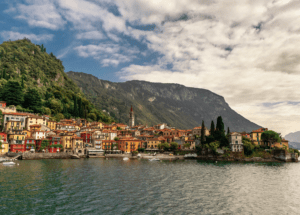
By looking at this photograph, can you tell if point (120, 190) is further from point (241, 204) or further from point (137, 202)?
point (241, 204)

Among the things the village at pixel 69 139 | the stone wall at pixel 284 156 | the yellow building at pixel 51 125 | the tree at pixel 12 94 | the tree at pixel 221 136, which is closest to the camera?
the village at pixel 69 139

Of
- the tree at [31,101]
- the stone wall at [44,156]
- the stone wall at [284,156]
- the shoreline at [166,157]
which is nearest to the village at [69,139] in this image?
the stone wall at [44,156]

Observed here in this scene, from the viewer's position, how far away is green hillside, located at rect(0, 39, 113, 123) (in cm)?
11744

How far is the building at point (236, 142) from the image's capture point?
343ft

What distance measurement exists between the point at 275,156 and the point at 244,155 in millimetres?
14400

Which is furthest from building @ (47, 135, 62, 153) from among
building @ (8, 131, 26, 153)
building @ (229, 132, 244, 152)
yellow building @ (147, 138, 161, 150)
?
building @ (229, 132, 244, 152)

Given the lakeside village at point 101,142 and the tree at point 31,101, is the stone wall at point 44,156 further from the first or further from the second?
the tree at point 31,101

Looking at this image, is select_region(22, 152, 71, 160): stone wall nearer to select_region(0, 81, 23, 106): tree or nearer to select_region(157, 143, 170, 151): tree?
select_region(0, 81, 23, 106): tree

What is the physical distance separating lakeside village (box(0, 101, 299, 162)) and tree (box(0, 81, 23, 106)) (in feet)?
29.1

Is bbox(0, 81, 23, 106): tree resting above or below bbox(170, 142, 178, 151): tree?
above

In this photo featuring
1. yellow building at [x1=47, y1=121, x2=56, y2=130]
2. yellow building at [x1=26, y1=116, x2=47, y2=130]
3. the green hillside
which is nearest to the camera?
yellow building at [x1=26, y1=116, x2=47, y2=130]

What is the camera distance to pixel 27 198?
3056cm

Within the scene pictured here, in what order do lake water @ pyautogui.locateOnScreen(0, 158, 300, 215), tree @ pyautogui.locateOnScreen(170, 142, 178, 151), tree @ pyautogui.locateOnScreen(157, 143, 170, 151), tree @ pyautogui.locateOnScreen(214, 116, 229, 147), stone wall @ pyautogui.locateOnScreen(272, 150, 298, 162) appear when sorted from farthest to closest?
1. tree @ pyautogui.locateOnScreen(157, 143, 170, 151)
2. tree @ pyautogui.locateOnScreen(170, 142, 178, 151)
3. tree @ pyautogui.locateOnScreen(214, 116, 229, 147)
4. stone wall @ pyautogui.locateOnScreen(272, 150, 298, 162)
5. lake water @ pyautogui.locateOnScreen(0, 158, 300, 215)

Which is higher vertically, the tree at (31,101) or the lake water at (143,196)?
the tree at (31,101)
